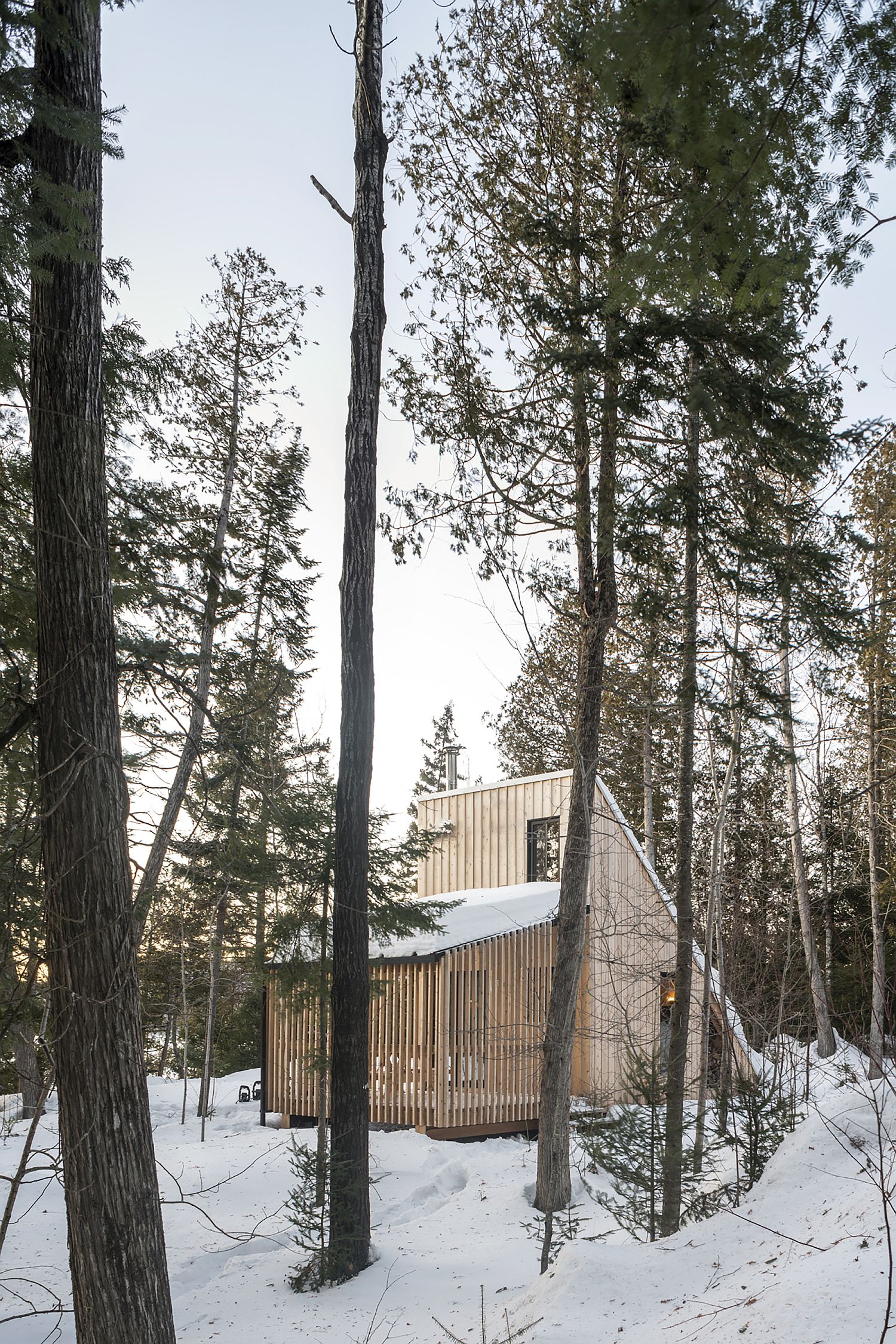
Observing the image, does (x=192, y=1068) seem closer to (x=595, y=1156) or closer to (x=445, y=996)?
(x=445, y=996)

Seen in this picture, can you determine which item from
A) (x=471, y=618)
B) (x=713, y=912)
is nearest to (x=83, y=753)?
(x=471, y=618)

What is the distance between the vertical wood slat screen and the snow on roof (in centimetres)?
15

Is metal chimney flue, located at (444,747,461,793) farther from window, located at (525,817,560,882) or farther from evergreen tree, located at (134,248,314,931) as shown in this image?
evergreen tree, located at (134,248,314,931)

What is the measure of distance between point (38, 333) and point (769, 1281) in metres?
5.38

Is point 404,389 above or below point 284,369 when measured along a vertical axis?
below

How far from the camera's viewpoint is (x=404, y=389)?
9.22 meters

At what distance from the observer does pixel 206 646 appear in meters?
13.8

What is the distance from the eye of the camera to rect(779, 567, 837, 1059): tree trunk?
747 centimetres

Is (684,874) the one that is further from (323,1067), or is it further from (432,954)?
(432,954)

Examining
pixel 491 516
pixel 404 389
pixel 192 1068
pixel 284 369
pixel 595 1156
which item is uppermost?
pixel 284 369

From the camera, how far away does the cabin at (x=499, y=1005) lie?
481 inches

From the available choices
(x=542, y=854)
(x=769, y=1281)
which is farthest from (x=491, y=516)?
(x=542, y=854)

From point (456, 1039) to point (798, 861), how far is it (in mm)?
6059

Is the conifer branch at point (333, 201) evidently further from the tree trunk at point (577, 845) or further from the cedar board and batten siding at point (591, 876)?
the cedar board and batten siding at point (591, 876)
